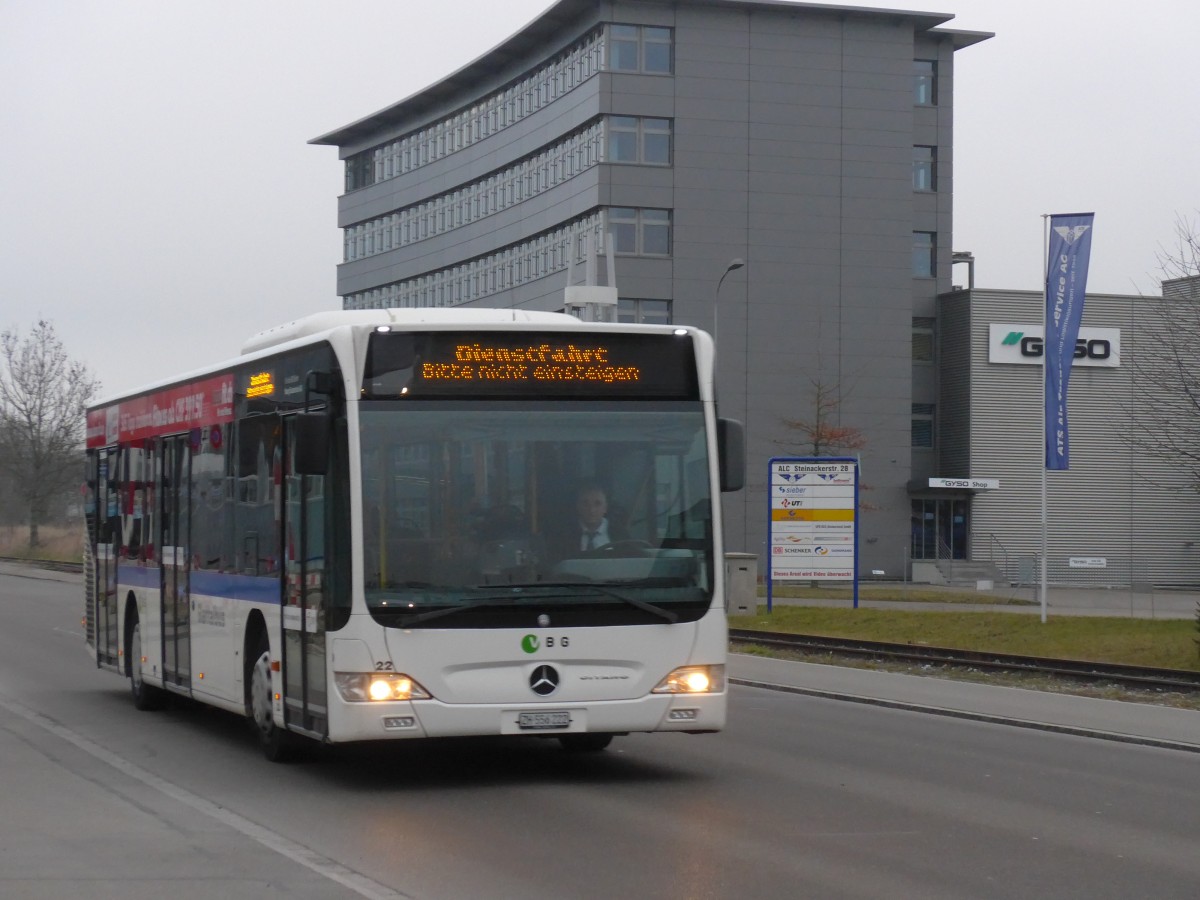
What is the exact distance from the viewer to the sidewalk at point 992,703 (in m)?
15.6

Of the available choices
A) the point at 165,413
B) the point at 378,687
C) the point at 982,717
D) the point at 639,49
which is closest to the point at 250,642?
the point at 378,687

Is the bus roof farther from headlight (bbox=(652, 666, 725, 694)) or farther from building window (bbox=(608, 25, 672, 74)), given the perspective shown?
building window (bbox=(608, 25, 672, 74))

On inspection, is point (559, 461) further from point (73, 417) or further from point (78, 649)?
point (73, 417)

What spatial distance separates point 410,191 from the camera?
8038cm

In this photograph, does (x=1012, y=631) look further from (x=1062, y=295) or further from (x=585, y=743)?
(x=585, y=743)

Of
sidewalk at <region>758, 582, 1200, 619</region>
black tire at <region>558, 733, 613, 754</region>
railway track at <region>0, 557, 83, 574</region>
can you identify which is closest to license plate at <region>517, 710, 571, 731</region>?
black tire at <region>558, 733, 613, 754</region>

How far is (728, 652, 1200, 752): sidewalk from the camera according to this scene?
15.6 m

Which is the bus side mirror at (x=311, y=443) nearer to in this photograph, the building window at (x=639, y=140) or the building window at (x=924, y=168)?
the building window at (x=639, y=140)

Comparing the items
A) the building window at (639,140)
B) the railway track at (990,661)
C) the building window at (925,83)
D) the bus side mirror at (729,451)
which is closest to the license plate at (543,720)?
the bus side mirror at (729,451)

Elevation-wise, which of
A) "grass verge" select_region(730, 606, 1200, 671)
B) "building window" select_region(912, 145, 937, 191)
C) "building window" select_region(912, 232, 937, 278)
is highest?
"building window" select_region(912, 145, 937, 191)

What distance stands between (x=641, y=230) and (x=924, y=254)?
1338 centimetres

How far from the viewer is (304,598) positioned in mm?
11359

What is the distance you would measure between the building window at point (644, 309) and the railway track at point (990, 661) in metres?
35.3

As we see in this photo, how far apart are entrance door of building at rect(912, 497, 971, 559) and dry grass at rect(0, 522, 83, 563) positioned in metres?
34.1
